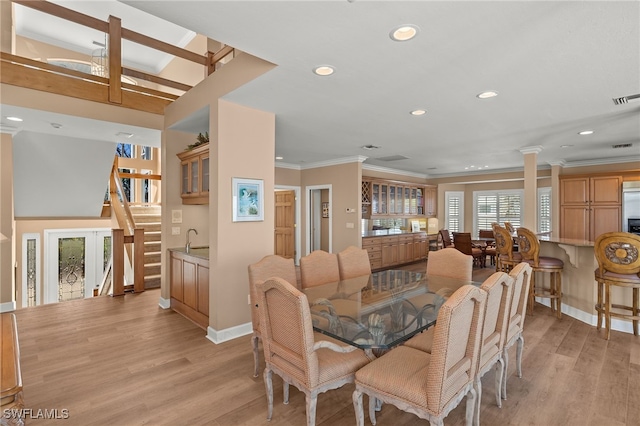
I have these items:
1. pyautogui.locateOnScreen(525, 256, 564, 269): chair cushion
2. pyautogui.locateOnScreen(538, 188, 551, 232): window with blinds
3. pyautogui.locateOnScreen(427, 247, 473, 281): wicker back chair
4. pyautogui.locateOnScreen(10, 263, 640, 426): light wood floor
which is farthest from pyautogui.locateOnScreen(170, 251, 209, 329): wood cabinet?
pyautogui.locateOnScreen(538, 188, 551, 232): window with blinds

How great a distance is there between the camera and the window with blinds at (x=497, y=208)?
930 centimetres

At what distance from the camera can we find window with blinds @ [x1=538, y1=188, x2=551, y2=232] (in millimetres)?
8438

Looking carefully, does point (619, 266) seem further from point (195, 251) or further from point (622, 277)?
point (195, 251)

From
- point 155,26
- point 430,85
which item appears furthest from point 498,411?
point 155,26

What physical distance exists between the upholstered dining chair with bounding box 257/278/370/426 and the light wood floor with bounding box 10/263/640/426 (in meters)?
0.43

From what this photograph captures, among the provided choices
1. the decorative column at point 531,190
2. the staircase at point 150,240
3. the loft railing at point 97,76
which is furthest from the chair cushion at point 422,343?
the staircase at point 150,240

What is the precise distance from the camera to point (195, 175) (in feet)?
13.6

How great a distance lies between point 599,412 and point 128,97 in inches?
226

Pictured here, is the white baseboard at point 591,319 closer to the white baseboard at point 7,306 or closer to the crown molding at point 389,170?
the crown molding at point 389,170

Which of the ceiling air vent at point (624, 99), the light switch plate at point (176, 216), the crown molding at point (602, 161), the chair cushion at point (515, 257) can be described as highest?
the ceiling air vent at point (624, 99)

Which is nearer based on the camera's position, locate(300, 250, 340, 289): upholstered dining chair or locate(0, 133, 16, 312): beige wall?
locate(300, 250, 340, 289): upholstered dining chair

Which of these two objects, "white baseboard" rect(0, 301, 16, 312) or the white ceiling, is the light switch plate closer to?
the white ceiling

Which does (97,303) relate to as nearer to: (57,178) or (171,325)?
(171,325)

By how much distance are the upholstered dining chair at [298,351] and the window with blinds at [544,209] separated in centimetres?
873
